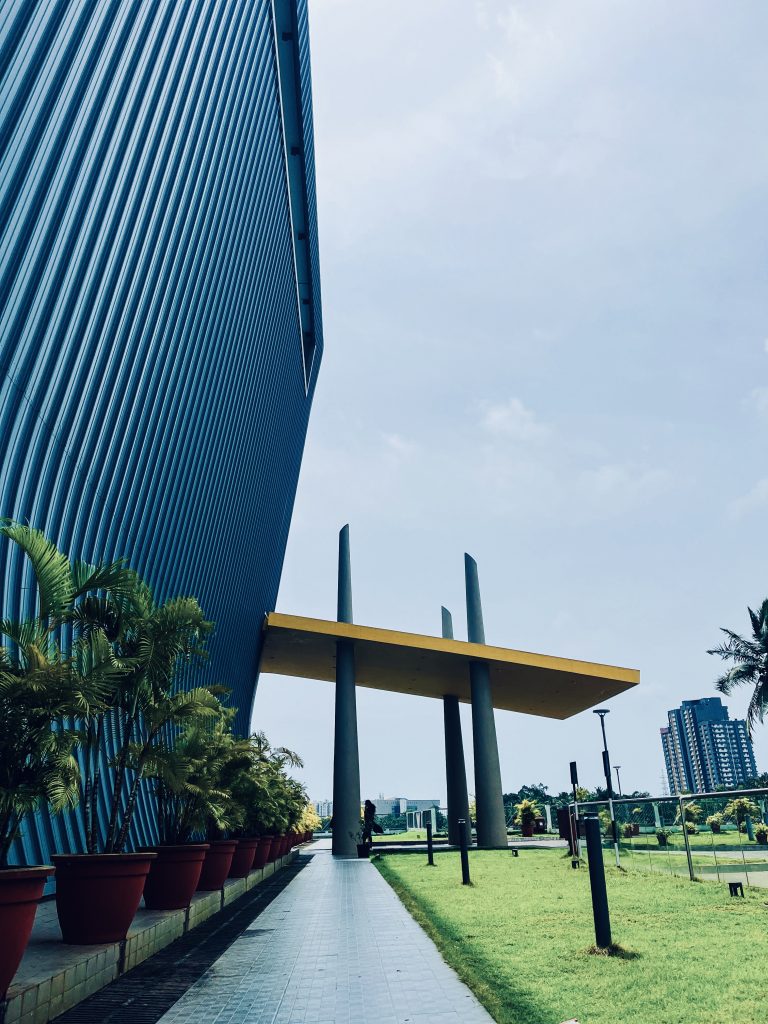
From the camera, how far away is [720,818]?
10.4 m

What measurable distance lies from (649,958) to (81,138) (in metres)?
10.3

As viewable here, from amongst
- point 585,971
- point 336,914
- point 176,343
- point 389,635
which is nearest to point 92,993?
point 585,971

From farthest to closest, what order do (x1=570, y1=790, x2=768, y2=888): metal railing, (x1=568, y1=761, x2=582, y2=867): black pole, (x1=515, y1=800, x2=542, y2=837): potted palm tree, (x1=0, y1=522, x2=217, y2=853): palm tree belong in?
(x1=515, y1=800, x2=542, y2=837): potted palm tree → (x1=568, y1=761, x2=582, y2=867): black pole → (x1=570, y1=790, x2=768, y2=888): metal railing → (x1=0, y1=522, x2=217, y2=853): palm tree

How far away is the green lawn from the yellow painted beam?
14.9 m

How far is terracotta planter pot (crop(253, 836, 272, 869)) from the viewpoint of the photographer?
51.4ft

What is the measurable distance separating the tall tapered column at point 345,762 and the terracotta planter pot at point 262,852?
867 cm

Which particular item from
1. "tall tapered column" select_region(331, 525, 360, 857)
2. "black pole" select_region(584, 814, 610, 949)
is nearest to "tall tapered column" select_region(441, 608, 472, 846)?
"tall tapered column" select_region(331, 525, 360, 857)

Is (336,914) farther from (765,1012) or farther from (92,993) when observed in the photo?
(765,1012)

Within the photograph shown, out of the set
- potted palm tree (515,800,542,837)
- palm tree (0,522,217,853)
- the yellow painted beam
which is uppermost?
the yellow painted beam

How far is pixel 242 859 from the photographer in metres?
13.1

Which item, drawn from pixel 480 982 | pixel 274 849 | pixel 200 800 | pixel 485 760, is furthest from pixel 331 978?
pixel 485 760

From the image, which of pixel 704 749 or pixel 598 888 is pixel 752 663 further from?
pixel 704 749

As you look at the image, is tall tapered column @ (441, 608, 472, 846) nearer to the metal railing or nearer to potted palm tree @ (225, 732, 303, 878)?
potted palm tree @ (225, 732, 303, 878)

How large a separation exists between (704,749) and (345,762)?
162m
